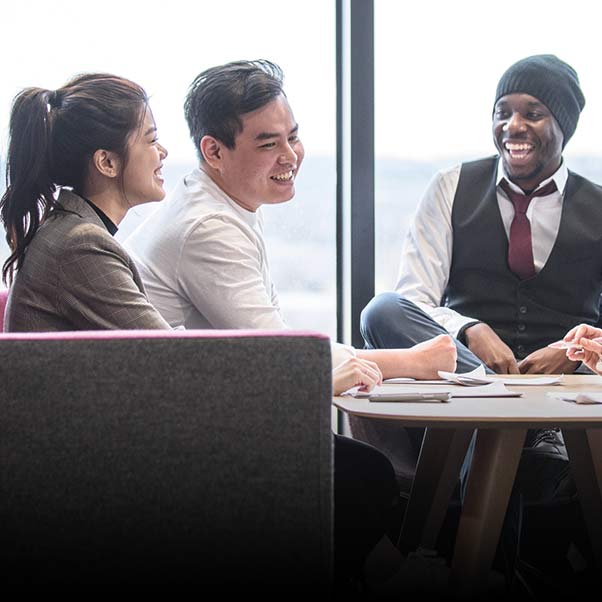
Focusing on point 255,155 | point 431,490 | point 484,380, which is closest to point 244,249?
point 255,155

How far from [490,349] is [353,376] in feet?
2.94

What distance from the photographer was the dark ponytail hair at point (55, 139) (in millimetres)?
1753

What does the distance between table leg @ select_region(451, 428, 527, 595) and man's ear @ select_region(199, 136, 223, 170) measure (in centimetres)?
108

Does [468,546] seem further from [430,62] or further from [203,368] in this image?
[430,62]

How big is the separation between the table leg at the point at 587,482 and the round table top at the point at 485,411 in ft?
0.92

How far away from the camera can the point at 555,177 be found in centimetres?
304

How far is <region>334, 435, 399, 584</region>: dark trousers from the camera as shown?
5.83 feet

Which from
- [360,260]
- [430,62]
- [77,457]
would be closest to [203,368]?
[77,457]

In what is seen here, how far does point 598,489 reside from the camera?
1.98 meters

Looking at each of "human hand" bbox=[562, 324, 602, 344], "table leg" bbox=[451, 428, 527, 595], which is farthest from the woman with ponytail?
"human hand" bbox=[562, 324, 602, 344]

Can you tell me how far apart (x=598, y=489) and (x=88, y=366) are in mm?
1288

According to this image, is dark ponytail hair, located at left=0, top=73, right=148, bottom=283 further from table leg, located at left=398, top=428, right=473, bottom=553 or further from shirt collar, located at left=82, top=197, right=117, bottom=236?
table leg, located at left=398, top=428, right=473, bottom=553

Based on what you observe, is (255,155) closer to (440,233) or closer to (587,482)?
(440,233)

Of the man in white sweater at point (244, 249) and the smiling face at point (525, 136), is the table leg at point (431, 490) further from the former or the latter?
the smiling face at point (525, 136)
